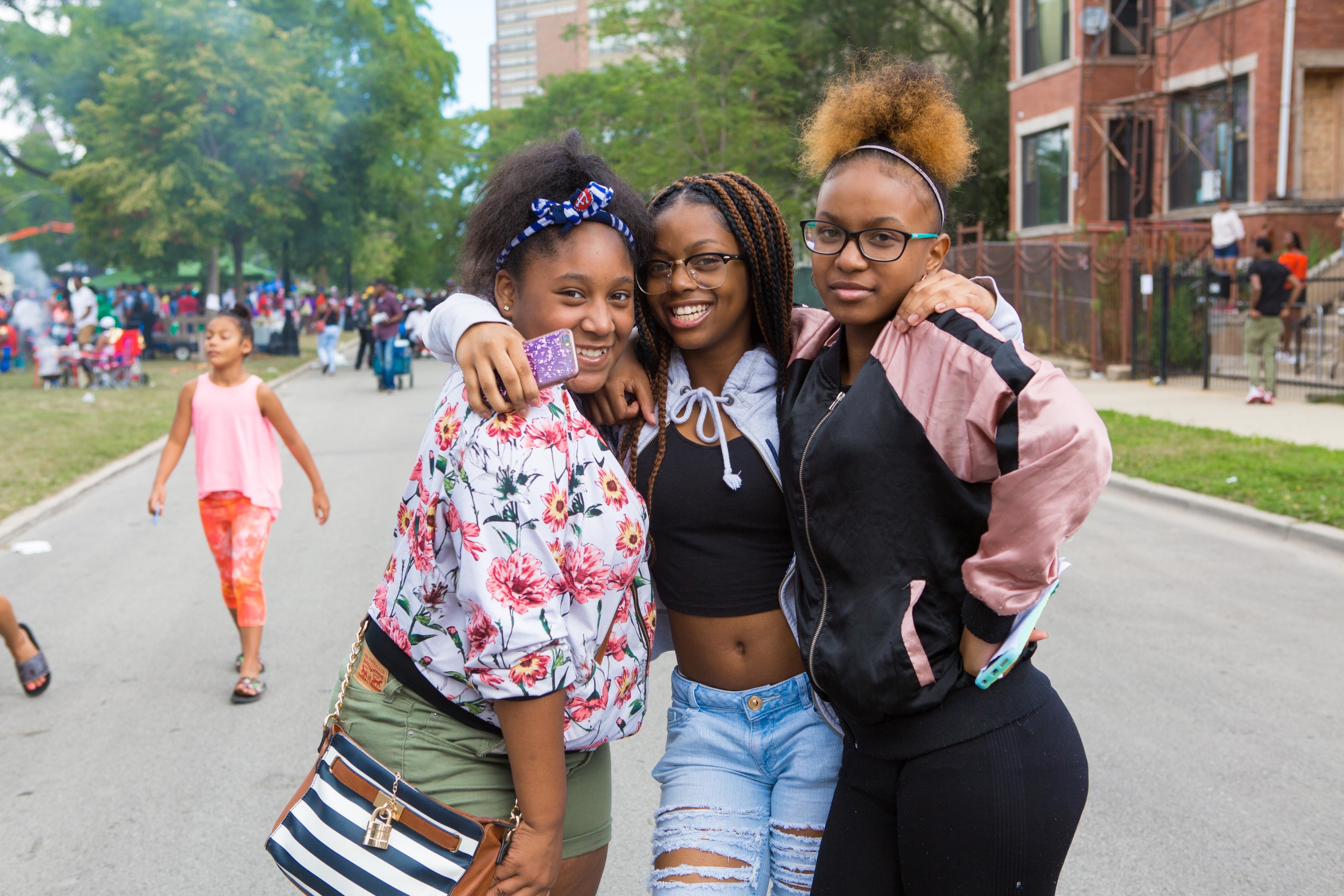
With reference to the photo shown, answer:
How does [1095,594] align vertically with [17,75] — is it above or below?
below

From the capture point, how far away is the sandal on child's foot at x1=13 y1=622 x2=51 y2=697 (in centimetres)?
565

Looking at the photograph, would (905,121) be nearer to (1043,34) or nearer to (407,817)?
(407,817)

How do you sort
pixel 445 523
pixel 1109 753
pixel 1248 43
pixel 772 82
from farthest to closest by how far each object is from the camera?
pixel 772 82 → pixel 1248 43 → pixel 1109 753 → pixel 445 523

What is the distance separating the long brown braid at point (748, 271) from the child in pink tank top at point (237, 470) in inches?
138

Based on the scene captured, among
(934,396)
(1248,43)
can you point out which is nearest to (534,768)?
(934,396)

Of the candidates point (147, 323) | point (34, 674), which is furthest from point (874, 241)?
point (147, 323)

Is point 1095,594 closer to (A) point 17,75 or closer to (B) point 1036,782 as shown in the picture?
(B) point 1036,782

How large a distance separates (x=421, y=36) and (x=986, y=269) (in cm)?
2283

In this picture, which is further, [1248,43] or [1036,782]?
[1248,43]

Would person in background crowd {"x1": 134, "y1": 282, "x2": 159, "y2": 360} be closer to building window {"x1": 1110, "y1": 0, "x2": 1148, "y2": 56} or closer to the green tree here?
the green tree

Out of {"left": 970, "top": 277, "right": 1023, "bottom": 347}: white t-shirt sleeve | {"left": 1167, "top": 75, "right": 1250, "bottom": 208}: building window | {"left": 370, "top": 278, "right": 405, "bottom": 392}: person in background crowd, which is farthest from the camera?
{"left": 370, "top": 278, "right": 405, "bottom": 392}: person in background crowd

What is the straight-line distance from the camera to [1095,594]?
23.2 ft

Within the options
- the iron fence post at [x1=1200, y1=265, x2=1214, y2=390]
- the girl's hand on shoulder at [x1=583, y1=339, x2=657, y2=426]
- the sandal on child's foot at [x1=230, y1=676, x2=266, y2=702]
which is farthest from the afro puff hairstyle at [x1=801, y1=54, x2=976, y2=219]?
the iron fence post at [x1=1200, y1=265, x2=1214, y2=390]

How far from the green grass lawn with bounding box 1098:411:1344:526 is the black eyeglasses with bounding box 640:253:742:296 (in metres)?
7.28
